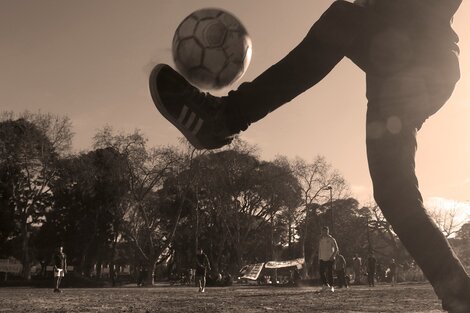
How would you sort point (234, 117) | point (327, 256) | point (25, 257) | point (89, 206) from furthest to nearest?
point (89, 206) → point (25, 257) → point (327, 256) → point (234, 117)

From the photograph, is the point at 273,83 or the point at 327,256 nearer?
the point at 273,83

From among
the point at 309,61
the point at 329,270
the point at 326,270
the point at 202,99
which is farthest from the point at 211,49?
the point at 326,270

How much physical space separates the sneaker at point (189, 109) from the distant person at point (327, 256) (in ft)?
41.9

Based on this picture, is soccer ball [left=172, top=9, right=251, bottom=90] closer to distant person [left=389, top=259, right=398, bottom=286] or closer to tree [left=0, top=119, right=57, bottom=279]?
distant person [left=389, top=259, right=398, bottom=286]

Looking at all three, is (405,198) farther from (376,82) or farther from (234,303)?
(234,303)

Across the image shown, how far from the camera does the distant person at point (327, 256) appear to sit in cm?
1442

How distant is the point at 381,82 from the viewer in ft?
7.48

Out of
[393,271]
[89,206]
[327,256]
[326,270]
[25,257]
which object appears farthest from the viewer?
[89,206]

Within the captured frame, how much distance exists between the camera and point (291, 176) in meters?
49.0

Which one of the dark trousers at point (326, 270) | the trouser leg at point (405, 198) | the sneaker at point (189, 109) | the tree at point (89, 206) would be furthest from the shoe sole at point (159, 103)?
the tree at point (89, 206)

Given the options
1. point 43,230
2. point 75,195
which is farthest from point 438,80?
point 43,230

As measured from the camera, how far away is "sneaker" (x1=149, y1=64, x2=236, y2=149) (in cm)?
222

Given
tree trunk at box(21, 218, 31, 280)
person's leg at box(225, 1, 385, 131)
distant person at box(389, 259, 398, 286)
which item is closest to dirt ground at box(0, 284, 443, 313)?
person's leg at box(225, 1, 385, 131)

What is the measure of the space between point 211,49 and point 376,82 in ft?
3.63
